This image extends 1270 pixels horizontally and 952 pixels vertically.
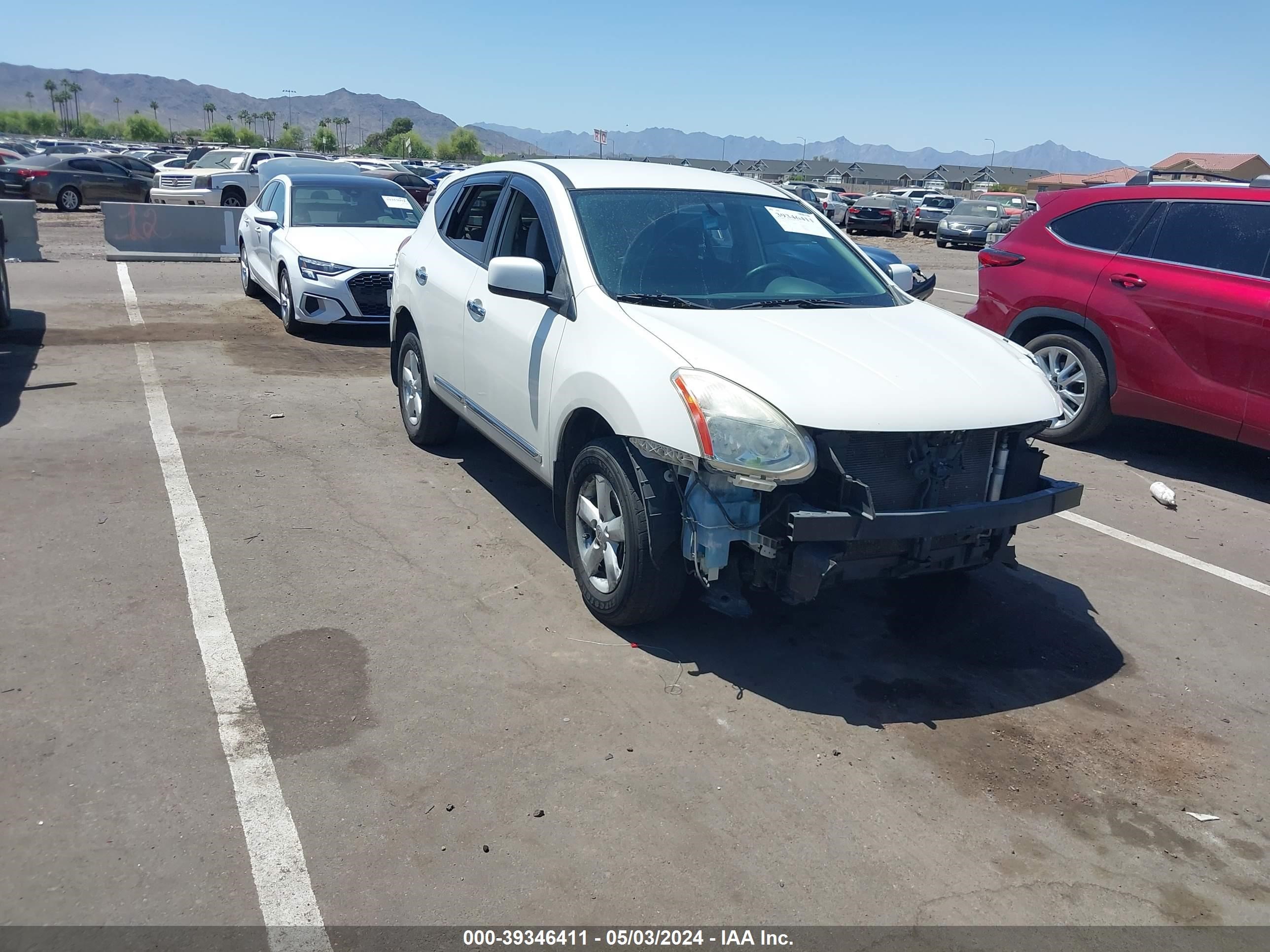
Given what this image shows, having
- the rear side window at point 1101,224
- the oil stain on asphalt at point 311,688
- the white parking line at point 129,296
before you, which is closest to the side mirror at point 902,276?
the rear side window at point 1101,224

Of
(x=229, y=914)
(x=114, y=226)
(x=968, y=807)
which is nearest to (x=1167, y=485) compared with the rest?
(x=968, y=807)

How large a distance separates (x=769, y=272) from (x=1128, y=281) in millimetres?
3599

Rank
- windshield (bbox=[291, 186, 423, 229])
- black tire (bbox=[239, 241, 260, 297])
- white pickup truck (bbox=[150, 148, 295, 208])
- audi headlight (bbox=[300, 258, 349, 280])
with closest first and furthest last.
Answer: audi headlight (bbox=[300, 258, 349, 280])
windshield (bbox=[291, 186, 423, 229])
black tire (bbox=[239, 241, 260, 297])
white pickup truck (bbox=[150, 148, 295, 208])

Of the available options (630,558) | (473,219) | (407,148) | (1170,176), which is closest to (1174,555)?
(630,558)

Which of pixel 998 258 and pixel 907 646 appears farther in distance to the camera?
pixel 998 258

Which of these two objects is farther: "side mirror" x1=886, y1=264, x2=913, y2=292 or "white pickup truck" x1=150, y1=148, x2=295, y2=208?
"white pickup truck" x1=150, y1=148, x2=295, y2=208

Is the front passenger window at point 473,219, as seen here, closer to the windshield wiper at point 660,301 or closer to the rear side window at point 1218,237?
the windshield wiper at point 660,301

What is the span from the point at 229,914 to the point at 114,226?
16599mm

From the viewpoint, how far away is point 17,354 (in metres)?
9.34

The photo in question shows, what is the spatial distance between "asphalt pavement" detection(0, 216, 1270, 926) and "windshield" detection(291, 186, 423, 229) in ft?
17.7

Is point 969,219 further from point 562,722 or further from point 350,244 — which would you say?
point 562,722

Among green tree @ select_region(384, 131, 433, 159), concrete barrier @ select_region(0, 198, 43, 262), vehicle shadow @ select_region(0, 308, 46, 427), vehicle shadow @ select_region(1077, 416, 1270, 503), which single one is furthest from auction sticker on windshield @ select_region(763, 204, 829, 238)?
green tree @ select_region(384, 131, 433, 159)

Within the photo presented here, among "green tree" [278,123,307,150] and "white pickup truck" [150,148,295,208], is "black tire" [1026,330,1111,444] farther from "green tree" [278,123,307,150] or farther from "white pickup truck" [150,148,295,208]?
"green tree" [278,123,307,150]

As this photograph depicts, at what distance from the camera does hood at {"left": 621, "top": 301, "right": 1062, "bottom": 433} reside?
3.85 meters
